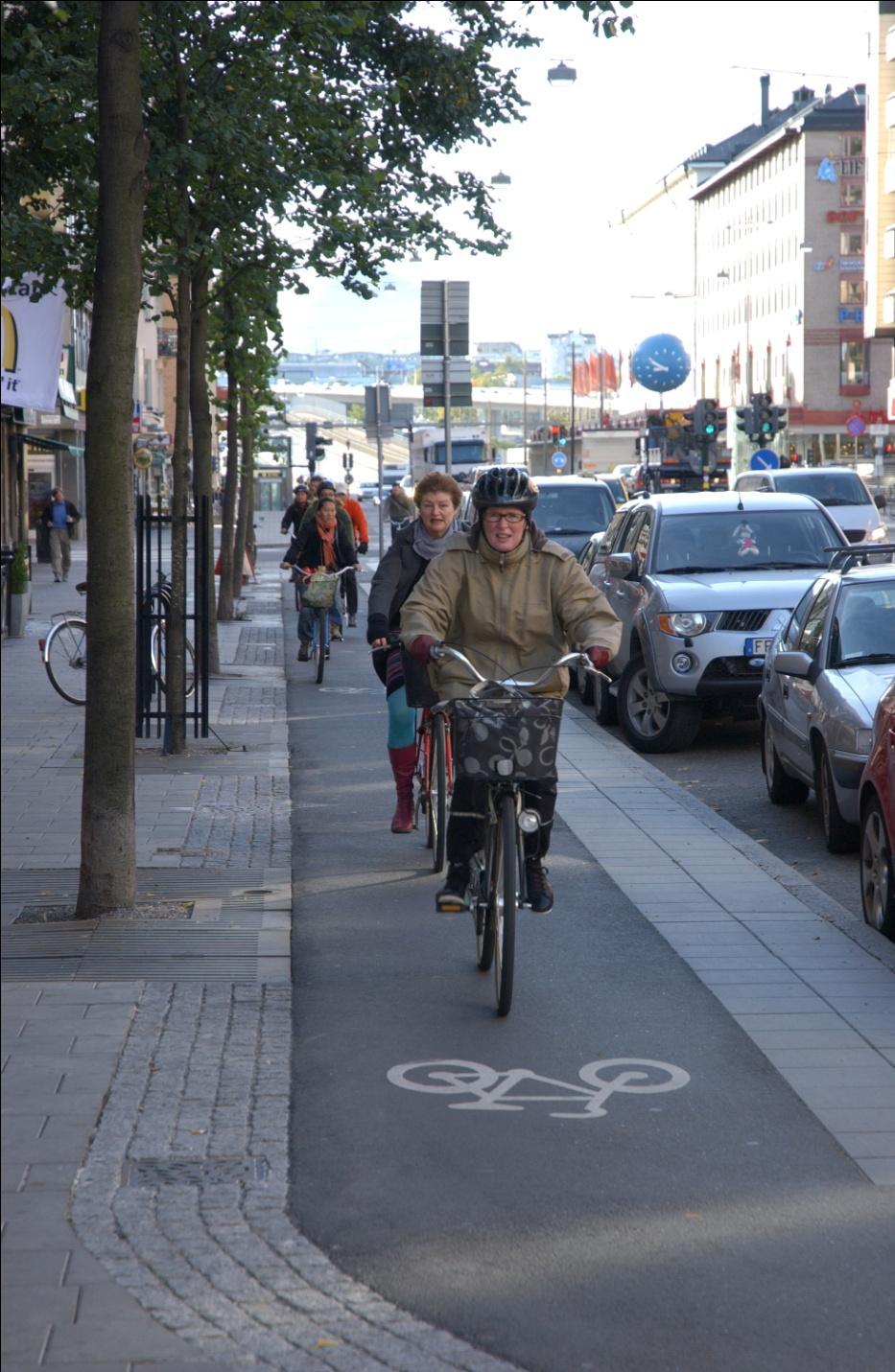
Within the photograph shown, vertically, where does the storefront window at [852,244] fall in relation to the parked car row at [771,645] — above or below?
above

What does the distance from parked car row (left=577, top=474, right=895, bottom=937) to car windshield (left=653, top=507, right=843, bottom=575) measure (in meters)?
0.01

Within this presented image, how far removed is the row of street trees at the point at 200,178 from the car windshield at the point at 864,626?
352cm

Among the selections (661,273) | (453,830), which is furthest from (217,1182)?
(661,273)

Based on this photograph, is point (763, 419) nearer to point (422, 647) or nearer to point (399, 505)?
point (399, 505)

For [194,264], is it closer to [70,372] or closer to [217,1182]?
[217,1182]

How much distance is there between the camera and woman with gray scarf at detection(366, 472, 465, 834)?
9.53m

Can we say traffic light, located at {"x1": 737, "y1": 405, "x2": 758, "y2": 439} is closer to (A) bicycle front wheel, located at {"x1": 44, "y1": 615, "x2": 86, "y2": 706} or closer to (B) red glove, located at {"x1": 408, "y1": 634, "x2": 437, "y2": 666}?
(A) bicycle front wheel, located at {"x1": 44, "y1": 615, "x2": 86, "y2": 706}

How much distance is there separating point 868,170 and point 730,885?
78415 millimetres

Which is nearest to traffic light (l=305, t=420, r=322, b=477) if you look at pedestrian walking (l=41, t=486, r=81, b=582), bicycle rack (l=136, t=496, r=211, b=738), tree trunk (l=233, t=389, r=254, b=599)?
pedestrian walking (l=41, t=486, r=81, b=582)

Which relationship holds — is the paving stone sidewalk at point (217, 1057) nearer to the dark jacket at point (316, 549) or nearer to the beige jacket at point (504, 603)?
the beige jacket at point (504, 603)

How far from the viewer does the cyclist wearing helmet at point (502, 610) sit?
7.27 m

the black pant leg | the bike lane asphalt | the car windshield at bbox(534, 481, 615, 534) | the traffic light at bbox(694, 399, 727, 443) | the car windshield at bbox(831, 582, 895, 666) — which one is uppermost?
the traffic light at bbox(694, 399, 727, 443)

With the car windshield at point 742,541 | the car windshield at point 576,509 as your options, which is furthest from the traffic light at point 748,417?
the car windshield at point 742,541

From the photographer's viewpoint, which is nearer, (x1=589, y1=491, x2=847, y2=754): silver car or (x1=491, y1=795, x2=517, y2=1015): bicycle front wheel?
(x1=491, y1=795, x2=517, y2=1015): bicycle front wheel
